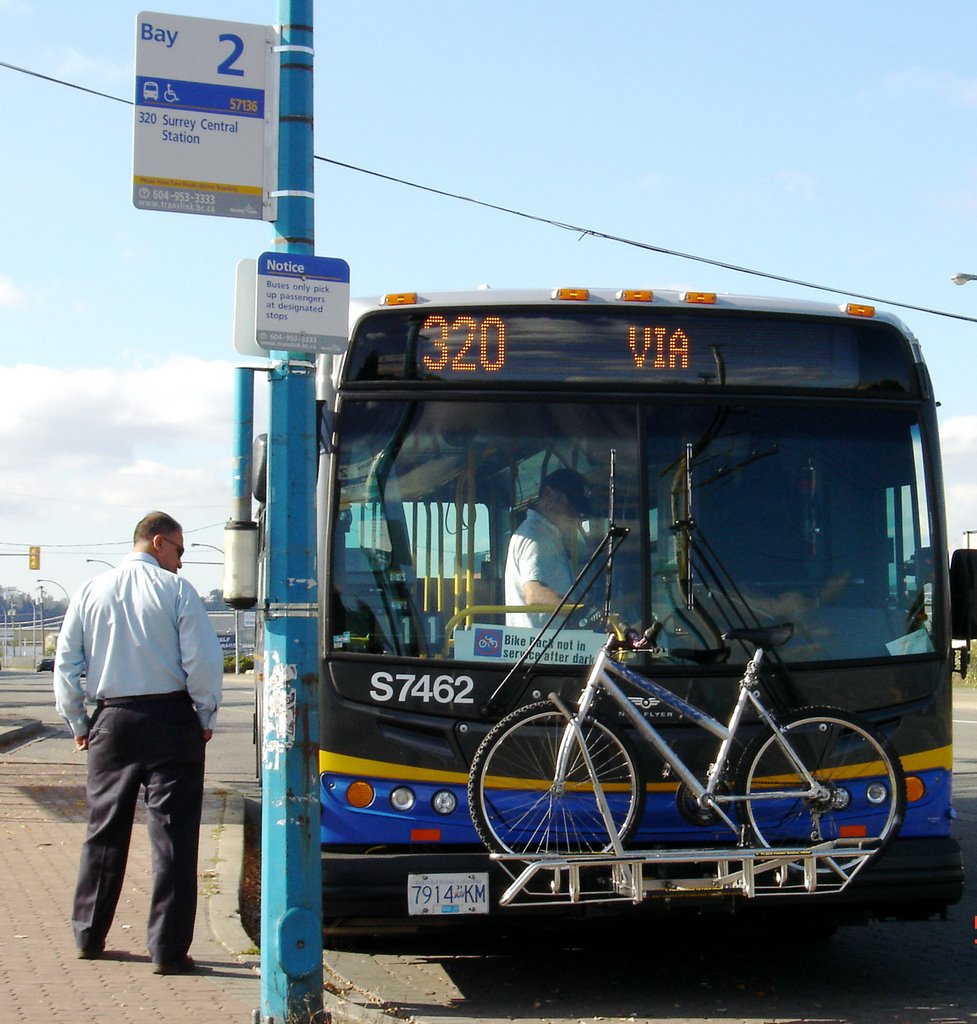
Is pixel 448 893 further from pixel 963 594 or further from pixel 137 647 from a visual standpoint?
pixel 963 594

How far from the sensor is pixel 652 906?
588cm

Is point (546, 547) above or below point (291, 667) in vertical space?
above

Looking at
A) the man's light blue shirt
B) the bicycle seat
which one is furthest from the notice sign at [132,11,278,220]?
the bicycle seat

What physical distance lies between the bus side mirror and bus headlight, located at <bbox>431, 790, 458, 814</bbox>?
2.45 meters

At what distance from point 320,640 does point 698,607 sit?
1613 mm

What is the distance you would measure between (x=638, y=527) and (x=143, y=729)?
7.62 feet

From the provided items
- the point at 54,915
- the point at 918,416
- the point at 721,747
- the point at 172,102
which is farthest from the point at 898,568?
the point at 54,915

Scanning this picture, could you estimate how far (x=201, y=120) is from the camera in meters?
5.66

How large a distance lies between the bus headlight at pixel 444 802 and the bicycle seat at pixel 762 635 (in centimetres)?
133

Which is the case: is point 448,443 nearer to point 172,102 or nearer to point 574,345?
point 574,345

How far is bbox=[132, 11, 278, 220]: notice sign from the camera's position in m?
5.61

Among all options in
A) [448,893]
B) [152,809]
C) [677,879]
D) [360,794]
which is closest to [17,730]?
[152,809]

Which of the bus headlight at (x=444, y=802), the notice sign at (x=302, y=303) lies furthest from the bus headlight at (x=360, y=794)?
the notice sign at (x=302, y=303)

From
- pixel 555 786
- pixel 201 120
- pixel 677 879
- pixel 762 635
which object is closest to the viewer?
pixel 201 120
